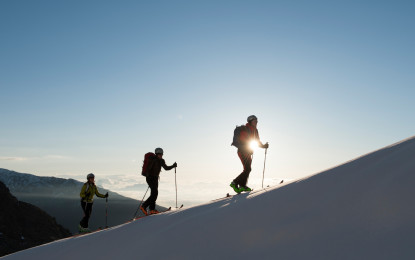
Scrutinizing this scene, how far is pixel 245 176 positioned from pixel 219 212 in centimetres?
407

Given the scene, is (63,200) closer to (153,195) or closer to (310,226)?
(153,195)

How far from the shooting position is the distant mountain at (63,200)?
3098 inches

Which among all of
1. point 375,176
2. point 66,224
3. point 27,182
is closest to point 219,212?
point 375,176

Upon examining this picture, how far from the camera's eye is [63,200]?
102812 millimetres

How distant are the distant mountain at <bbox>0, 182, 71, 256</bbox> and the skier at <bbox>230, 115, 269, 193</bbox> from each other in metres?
23.6

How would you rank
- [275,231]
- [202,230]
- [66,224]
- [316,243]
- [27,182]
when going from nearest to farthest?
[316,243]
[275,231]
[202,230]
[66,224]
[27,182]

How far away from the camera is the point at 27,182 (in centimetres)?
13300

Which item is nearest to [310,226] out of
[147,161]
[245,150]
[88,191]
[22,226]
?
[245,150]

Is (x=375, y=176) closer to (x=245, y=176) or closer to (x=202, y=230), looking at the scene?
(x=202, y=230)

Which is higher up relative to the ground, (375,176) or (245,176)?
(245,176)

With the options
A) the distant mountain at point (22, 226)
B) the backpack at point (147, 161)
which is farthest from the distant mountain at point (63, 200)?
the backpack at point (147, 161)

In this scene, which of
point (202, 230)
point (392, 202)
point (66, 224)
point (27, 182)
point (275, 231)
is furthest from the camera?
point (27, 182)

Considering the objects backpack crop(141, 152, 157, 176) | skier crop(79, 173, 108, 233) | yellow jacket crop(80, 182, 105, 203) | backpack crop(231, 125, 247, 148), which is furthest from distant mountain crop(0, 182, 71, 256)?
backpack crop(231, 125, 247, 148)

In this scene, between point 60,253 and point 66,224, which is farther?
point 66,224
